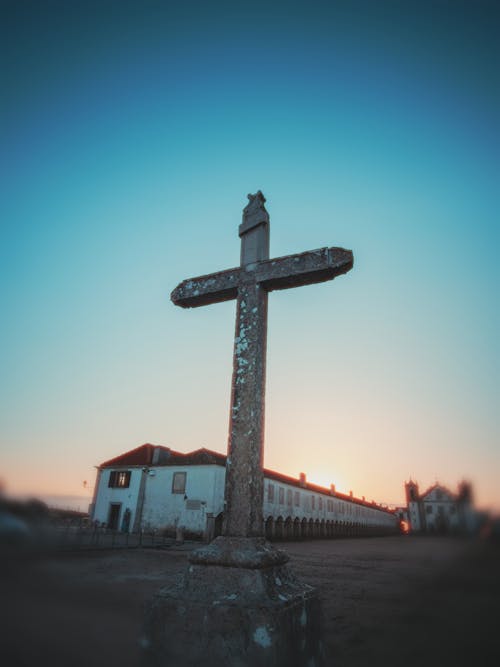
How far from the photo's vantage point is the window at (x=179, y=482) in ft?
80.4

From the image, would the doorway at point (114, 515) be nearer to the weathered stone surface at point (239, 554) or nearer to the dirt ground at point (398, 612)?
the weathered stone surface at point (239, 554)

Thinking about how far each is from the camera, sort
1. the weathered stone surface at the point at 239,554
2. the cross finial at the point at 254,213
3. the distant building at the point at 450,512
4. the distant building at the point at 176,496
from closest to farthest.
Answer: the distant building at the point at 450,512
the weathered stone surface at the point at 239,554
the cross finial at the point at 254,213
the distant building at the point at 176,496

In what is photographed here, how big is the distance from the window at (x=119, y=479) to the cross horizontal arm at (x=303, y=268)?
90.7 ft

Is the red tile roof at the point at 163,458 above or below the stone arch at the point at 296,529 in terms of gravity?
above

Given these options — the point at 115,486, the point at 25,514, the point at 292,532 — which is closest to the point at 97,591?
the point at 25,514

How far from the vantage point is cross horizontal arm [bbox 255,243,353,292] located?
3680mm

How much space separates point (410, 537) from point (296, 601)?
1.86 metres

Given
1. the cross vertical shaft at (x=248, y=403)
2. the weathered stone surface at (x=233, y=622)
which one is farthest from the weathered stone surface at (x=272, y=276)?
the weathered stone surface at (x=233, y=622)

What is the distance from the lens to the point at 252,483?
10.6 feet

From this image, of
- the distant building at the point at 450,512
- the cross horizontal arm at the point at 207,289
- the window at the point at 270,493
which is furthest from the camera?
the window at the point at 270,493

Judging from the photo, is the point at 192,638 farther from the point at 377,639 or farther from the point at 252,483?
the point at 377,639

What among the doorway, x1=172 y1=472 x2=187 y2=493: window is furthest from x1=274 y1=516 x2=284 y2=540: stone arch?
the doorway

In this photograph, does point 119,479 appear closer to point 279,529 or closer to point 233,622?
point 279,529

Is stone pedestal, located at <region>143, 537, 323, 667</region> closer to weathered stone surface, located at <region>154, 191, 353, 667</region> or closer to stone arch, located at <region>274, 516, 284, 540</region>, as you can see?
weathered stone surface, located at <region>154, 191, 353, 667</region>
